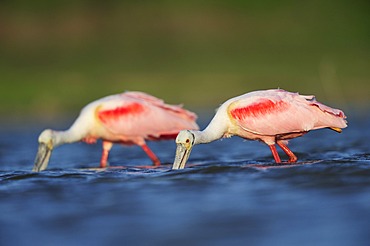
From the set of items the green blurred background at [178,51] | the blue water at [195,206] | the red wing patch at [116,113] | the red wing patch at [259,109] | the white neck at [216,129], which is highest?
the green blurred background at [178,51]

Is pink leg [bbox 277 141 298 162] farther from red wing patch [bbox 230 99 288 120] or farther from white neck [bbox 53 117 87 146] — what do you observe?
white neck [bbox 53 117 87 146]

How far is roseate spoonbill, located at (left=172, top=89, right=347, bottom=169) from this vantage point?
1041 centimetres

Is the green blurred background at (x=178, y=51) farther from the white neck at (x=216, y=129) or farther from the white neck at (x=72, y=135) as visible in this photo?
the white neck at (x=216, y=129)

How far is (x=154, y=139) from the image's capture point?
41.7 ft

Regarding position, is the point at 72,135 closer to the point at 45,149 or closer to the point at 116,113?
the point at 45,149

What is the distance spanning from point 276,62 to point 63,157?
17.8 m

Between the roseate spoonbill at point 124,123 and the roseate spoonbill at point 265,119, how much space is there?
1.61m

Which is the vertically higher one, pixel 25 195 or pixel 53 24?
pixel 53 24

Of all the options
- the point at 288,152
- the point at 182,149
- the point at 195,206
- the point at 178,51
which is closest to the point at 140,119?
the point at 182,149

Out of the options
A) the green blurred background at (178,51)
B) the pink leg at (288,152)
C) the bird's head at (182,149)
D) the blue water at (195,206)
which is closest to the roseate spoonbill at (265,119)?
the bird's head at (182,149)

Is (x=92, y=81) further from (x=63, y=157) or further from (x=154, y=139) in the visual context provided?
(x=154, y=139)

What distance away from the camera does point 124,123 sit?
12.2 m

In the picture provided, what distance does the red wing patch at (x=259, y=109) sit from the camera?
414 inches

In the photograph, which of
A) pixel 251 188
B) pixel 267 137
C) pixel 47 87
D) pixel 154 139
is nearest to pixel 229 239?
pixel 251 188
